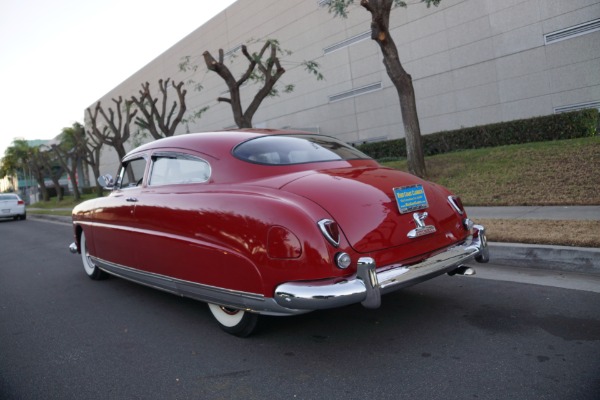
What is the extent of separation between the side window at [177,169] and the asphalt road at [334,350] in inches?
48.3

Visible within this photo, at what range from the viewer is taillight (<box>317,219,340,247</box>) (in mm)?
2936

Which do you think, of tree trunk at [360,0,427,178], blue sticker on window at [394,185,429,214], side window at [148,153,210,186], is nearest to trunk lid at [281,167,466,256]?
blue sticker on window at [394,185,429,214]

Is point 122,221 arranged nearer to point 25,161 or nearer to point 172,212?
point 172,212

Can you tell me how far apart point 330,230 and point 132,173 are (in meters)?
3.03

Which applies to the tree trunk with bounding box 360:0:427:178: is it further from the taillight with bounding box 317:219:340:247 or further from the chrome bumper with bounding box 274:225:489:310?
the taillight with bounding box 317:219:340:247

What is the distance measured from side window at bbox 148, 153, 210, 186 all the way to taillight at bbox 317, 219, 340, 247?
1.26 metres

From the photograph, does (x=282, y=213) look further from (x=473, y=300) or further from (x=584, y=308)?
(x=584, y=308)

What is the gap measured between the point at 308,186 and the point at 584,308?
7.76ft

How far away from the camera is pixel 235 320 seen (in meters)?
3.57

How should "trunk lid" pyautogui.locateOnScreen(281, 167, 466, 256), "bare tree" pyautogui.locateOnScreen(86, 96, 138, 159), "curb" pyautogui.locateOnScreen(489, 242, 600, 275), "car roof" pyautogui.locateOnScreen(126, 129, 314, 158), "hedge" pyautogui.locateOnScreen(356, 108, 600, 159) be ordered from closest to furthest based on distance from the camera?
"trunk lid" pyautogui.locateOnScreen(281, 167, 466, 256), "car roof" pyautogui.locateOnScreen(126, 129, 314, 158), "curb" pyautogui.locateOnScreen(489, 242, 600, 275), "hedge" pyautogui.locateOnScreen(356, 108, 600, 159), "bare tree" pyautogui.locateOnScreen(86, 96, 138, 159)

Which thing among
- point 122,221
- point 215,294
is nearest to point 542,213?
point 215,294

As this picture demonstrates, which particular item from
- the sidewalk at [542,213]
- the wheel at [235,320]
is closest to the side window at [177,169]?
the wheel at [235,320]

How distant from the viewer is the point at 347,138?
25.2m

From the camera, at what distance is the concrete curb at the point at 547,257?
4.67m
